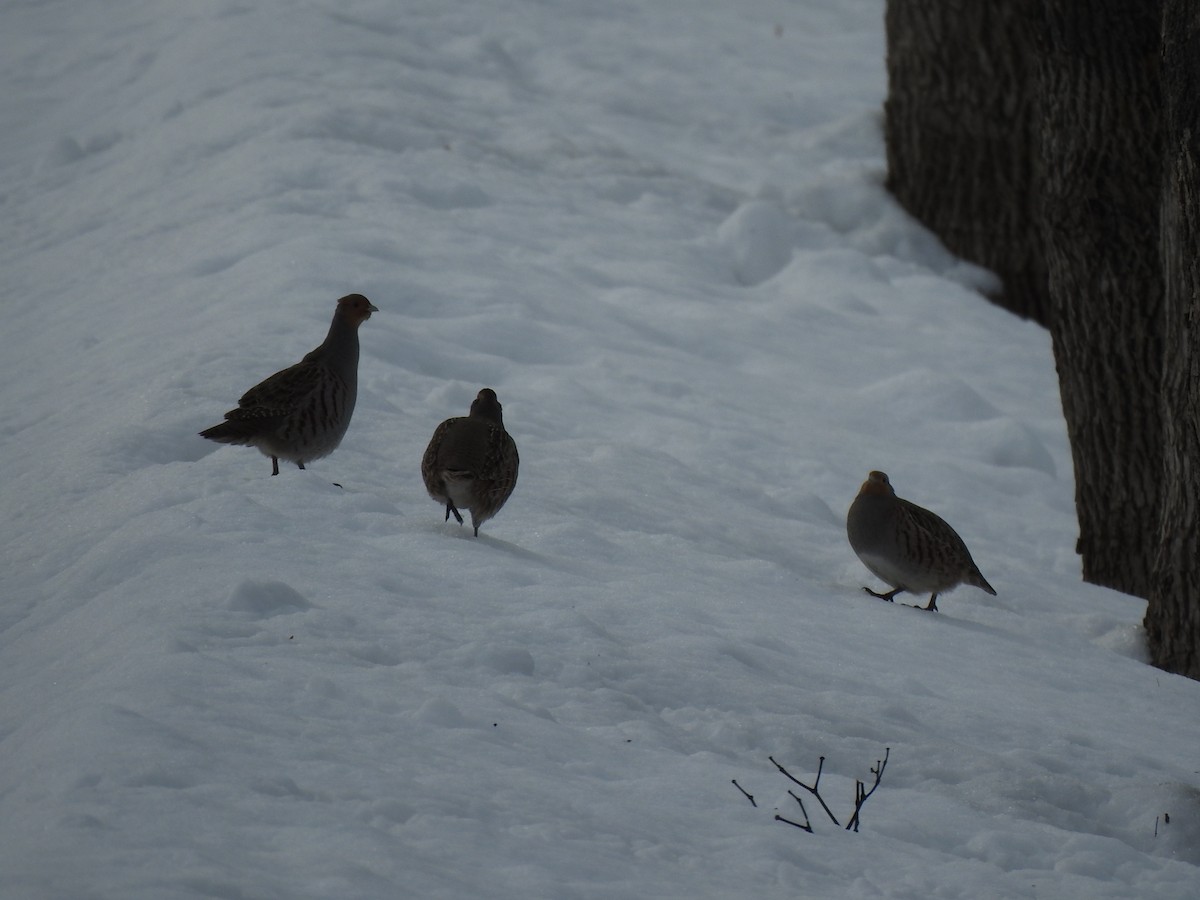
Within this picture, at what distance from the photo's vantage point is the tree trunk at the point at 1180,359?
16.3 feet

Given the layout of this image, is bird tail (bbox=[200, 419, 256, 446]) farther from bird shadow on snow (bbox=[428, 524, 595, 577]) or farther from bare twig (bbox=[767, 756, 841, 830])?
bare twig (bbox=[767, 756, 841, 830])

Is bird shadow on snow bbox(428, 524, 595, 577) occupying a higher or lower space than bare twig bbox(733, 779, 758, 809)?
lower

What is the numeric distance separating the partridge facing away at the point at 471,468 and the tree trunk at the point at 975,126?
688 cm

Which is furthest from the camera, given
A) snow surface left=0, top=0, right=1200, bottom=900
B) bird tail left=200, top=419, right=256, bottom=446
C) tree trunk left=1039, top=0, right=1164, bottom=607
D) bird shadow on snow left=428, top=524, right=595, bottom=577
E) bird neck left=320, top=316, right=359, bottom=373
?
tree trunk left=1039, top=0, right=1164, bottom=607

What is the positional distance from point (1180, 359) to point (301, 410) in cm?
367

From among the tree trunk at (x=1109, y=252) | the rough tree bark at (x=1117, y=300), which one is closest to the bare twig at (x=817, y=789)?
the rough tree bark at (x=1117, y=300)

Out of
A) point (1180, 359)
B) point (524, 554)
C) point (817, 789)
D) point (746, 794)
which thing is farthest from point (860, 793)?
point (1180, 359)

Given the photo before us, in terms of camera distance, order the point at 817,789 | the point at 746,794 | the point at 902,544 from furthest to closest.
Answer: the point at 902,544, the point at 817,789, the point at 746,794

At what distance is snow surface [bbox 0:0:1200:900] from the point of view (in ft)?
10.2

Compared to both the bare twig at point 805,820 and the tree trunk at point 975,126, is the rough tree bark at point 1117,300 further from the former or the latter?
the tree trunk at point 975,126

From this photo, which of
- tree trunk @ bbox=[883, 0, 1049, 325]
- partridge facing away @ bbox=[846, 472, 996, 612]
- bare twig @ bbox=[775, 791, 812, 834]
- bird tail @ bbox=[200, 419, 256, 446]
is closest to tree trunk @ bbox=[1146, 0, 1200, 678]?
partridge facing away @ bbox=[846, 472, 996, 612]

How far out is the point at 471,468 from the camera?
5.02 m

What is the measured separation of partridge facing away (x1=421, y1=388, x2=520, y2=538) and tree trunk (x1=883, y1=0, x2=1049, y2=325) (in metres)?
6.88

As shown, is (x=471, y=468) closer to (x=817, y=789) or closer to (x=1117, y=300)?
(x=817, y=789)
